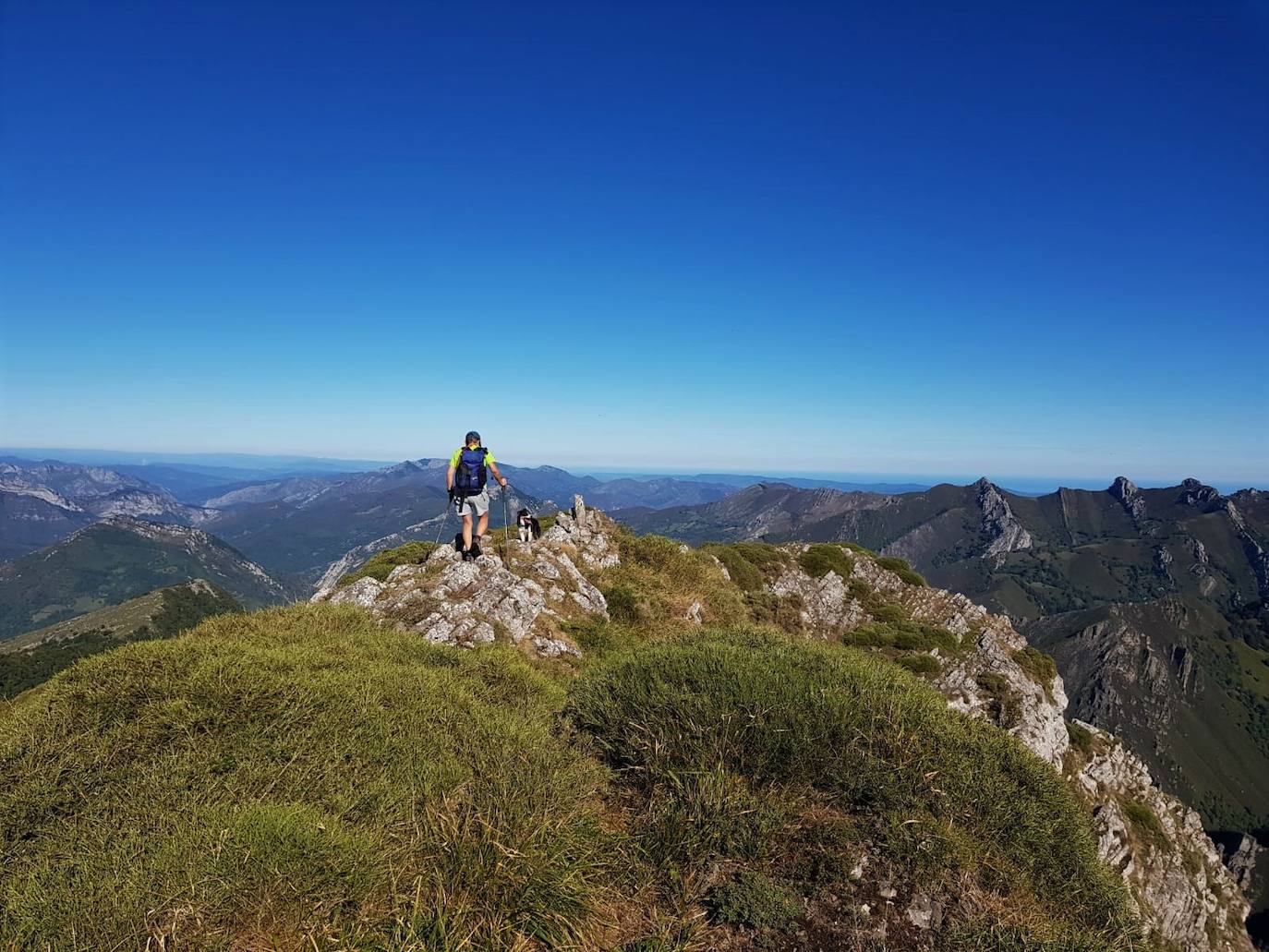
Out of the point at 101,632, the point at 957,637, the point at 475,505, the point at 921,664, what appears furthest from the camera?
the point at 101,632

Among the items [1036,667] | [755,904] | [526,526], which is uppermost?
[526,526]

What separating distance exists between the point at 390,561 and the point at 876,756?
69.2 feet

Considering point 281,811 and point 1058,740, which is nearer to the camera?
point 281,811

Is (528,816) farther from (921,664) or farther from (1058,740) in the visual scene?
(1058,740)

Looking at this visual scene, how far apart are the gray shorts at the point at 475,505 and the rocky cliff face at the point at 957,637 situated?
1596mm

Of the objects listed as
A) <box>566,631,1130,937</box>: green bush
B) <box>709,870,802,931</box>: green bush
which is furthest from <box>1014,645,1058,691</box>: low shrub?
<box>709,870,802,931</box>: green bush

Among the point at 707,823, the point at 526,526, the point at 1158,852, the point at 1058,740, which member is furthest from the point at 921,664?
the point at 707,823

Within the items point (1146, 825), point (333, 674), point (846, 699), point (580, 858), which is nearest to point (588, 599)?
point (333, 674)

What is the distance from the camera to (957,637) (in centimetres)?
2934

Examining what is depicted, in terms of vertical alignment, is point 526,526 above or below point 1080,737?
above

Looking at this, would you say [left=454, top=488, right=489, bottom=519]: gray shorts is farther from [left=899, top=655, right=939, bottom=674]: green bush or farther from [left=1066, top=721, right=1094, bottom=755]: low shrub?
[left=1066, top=721, right=1094, bottom=755]: low shrub

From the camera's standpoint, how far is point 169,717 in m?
6.77

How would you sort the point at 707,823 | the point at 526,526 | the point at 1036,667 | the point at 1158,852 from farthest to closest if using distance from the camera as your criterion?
the point at 1036,667 → the point at 1158,852 → the point at 526,526 → the point at 707,823

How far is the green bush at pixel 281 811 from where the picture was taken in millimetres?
4434
